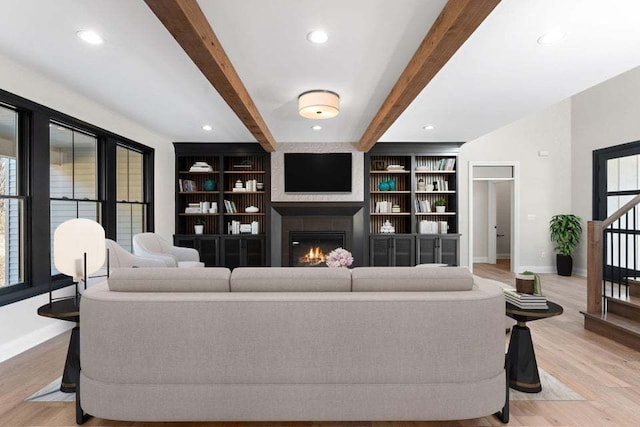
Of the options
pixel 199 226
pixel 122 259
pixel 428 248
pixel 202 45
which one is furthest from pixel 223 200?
pixel 202 45

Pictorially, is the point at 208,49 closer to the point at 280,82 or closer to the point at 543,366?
the point at 280,82

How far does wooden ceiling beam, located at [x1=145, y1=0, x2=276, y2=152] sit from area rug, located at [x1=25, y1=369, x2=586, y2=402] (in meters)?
2.32

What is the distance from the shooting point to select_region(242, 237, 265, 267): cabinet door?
6062 millimetres

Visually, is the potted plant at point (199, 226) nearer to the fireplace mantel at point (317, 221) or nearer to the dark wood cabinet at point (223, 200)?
the dark wood cabinet at point (223, 200)

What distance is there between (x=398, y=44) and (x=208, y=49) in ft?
4.34

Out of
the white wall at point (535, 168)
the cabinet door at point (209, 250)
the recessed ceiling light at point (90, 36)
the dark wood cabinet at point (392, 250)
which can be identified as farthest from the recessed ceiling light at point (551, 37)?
the cabinet door at point (209, 250)

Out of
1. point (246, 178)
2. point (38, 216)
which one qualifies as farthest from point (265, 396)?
point (246, 178)

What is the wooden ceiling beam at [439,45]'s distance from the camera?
1.83 m

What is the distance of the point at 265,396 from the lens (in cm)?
176

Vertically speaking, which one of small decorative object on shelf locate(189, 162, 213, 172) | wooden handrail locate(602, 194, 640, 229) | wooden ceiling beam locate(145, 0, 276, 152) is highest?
wooden ceiling beam locate(145, 0, 276, 152)

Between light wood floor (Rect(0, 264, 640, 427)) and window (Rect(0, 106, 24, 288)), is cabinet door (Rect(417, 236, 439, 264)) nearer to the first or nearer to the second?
light wood floor (Rect(0, 264, 640, 427))

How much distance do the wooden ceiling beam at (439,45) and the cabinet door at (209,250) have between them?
12.6ft

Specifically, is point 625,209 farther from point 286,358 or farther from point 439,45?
point 286,358

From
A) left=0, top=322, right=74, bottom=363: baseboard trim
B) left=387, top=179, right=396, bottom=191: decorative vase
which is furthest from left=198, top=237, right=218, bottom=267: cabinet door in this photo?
left=387, top=179, right=396, bottom=191: decorative vase
